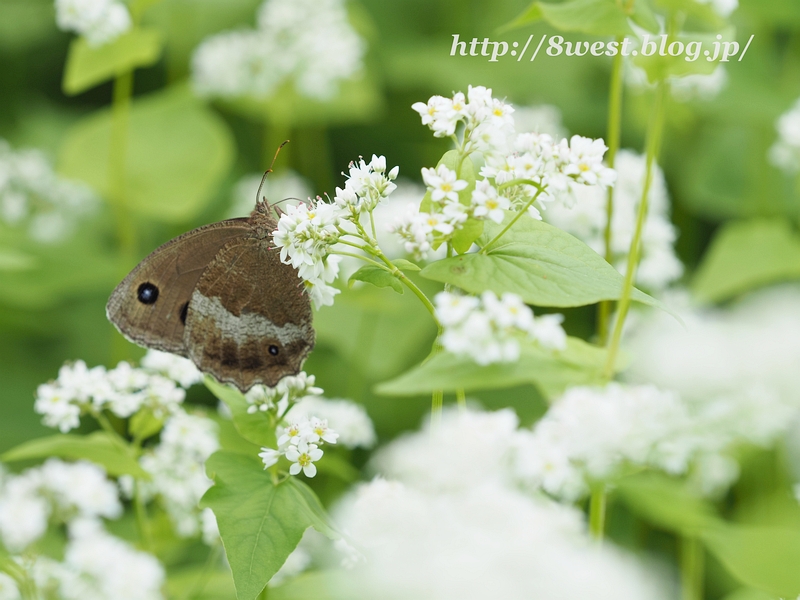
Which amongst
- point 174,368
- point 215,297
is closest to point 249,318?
point 215,297

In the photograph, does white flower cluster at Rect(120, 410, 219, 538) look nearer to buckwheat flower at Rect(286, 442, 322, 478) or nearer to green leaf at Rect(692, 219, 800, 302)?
buckwheat flower at Rect(286, 442, 322, 478)

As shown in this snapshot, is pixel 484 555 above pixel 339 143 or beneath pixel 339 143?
above

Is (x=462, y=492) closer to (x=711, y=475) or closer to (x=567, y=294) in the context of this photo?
(x=567, y=294)

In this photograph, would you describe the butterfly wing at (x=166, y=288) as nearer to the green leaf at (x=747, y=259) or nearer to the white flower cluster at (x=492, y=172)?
the white flower cluster at (x=492, y=172)

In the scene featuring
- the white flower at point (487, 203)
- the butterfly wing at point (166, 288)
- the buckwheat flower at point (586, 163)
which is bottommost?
the butterfly wing at point (166, 288)

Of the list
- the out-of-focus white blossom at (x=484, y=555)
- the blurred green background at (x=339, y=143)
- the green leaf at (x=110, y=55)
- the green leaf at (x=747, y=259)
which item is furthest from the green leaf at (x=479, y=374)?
the green leaf at (x=110, y=55)

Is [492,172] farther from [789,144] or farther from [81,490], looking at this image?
[789,144]
